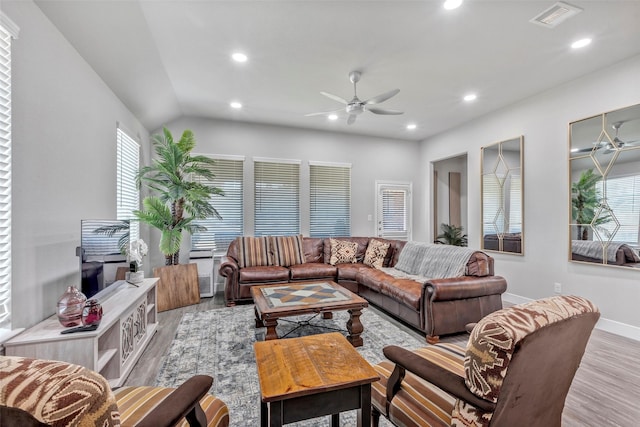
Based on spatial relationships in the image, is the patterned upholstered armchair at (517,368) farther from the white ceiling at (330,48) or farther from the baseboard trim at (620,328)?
the baseboard trim at (620,328)

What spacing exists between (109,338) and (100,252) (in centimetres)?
71

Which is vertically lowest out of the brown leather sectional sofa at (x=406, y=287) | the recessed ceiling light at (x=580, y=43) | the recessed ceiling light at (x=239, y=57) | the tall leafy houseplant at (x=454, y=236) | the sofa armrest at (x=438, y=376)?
the brown leather sectional sofa at (x=406, y=287)

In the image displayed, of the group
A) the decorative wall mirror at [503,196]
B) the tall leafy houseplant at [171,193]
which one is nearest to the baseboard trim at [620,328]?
the decorative wall mirror at [503,196]

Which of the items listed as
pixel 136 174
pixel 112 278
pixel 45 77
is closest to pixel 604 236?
pixel 112 278

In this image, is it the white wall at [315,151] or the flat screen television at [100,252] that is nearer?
the flat screen television at [100,252]

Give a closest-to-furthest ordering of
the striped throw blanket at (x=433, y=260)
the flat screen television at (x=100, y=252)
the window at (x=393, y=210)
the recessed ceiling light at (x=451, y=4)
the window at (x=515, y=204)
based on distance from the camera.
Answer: the flat screen television at (x=100, y=252)
the recessed ceiling light at (x=451, y=4)
the striped throw blanket at (x=433, y=260)
the window at (x=515, y=204)
the window at (x=393, y=210)

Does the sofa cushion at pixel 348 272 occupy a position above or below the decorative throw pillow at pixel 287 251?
below

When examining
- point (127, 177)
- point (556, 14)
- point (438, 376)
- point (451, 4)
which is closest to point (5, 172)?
point (127, 177)

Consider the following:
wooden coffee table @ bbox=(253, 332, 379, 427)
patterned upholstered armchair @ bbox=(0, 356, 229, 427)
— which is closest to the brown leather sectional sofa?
wooden coffee table @ bbox=(253, 332, 379, 427)

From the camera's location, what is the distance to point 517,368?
3.09 ft

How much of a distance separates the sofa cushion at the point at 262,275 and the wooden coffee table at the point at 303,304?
0.91 metres

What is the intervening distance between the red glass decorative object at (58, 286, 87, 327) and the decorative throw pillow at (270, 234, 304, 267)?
3.00m

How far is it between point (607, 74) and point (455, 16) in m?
2.38

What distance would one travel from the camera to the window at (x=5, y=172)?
168 centimetres
